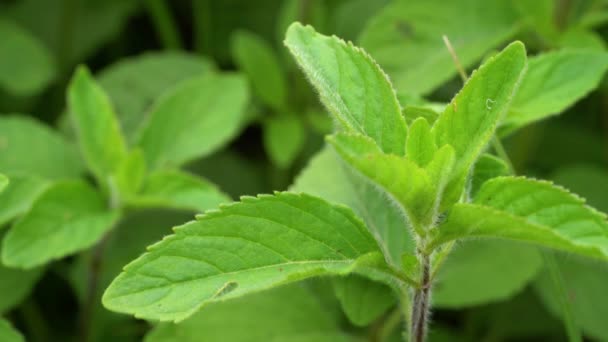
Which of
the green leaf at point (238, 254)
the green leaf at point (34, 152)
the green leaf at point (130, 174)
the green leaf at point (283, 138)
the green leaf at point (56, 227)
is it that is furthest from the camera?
the green leaf at point (283, 138)

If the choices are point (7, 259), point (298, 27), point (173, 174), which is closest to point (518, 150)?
point (173, 174)

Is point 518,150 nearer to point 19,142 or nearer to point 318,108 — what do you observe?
point 318,108

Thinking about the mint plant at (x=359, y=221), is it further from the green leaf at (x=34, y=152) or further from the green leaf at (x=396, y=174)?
the green leaf at (x=34, y=152)

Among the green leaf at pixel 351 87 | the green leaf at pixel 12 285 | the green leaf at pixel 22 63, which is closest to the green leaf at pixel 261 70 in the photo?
the green leaf at pixel 22 63

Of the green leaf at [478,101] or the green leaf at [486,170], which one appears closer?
the green leaf at [478,101]

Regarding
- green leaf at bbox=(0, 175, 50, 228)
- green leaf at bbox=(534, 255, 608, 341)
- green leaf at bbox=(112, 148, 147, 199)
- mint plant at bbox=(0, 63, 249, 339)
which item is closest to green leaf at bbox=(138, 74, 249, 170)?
mint plant at bbox=(0, 63, 249, 339)

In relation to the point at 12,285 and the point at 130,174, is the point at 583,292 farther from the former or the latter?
the point at 12,285

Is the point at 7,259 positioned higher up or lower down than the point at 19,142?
lower down
